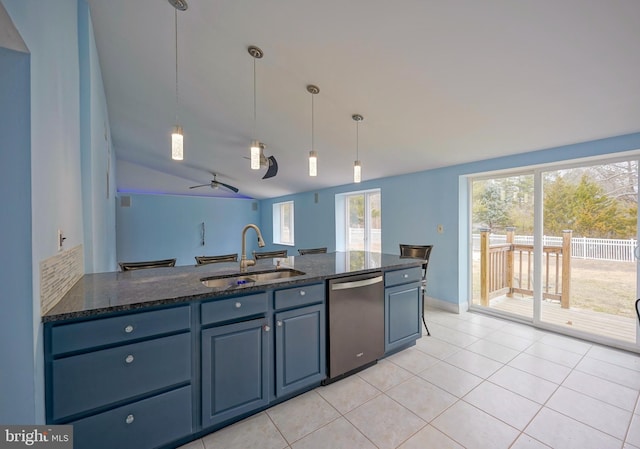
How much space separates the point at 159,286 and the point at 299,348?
3.40ft

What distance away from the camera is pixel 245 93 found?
284 centimetres

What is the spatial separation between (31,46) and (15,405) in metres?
1.35

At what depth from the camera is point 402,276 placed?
8.65 feet

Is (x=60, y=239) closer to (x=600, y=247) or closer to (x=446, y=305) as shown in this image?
(x=446, y=305)

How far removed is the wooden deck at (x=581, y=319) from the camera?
9.14 feet

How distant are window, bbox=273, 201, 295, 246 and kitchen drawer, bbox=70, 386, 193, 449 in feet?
19.4

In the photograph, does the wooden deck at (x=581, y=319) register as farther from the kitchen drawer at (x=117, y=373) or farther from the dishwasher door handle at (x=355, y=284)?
the kitchen drawer at (x=117, y=373)

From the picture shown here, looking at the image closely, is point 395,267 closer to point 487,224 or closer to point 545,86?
point 545,86

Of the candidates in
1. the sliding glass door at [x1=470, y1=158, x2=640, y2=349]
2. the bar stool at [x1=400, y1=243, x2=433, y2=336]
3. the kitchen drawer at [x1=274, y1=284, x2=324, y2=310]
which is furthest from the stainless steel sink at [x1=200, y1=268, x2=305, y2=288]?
the sliding glass door at [x1=470, y1=158, x2=640, y2=349]

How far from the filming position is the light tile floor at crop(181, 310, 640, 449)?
160 cm

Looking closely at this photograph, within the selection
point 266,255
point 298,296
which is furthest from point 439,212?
point 298,296

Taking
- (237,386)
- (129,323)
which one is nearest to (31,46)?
(129,323)

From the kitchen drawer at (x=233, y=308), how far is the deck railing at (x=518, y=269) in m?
3.44

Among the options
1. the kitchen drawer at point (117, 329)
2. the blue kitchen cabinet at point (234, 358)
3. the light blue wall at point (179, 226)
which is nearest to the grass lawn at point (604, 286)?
the blue kitchen cabinet at point (234, 358)
